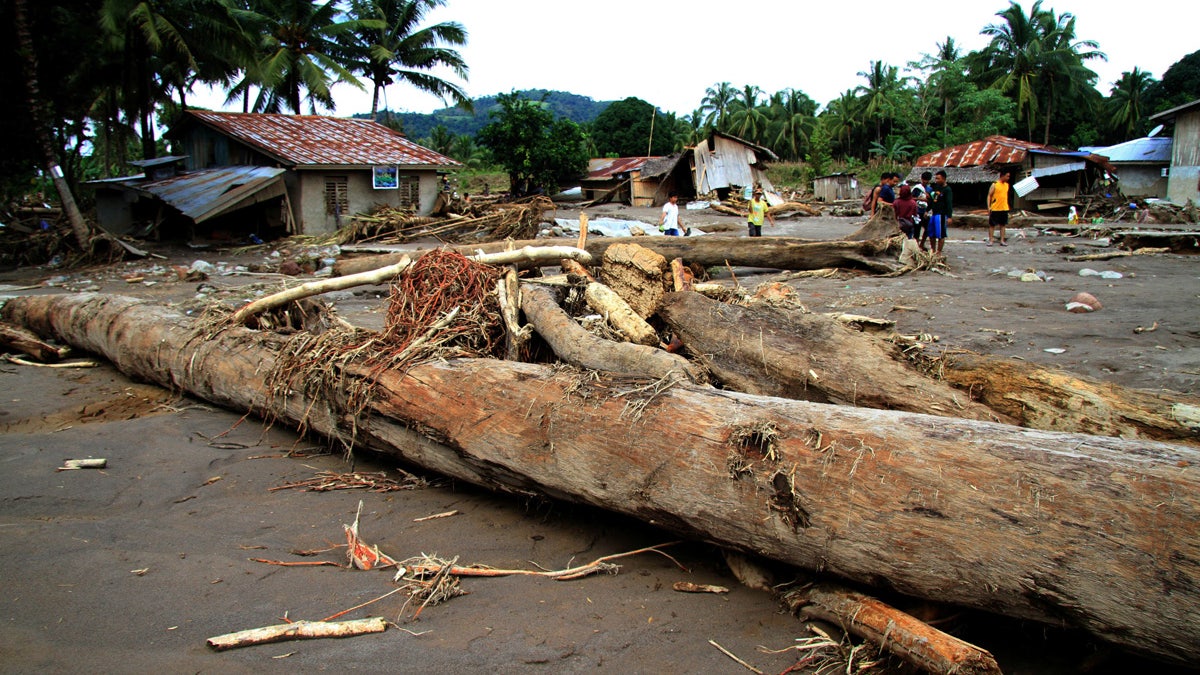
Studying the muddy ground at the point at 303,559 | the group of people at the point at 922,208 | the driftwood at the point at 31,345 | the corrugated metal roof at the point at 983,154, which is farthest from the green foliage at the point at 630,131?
the muddy ground at the point at 303,559

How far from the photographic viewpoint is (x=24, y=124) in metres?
16.5

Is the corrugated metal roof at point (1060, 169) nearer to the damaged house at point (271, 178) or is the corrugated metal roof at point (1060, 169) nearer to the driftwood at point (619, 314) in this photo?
the damaged house at point (271, 178)

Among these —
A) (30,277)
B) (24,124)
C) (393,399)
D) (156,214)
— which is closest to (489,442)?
(393,399)

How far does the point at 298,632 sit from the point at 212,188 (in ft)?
62.1

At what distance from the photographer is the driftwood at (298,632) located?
258 centimetres

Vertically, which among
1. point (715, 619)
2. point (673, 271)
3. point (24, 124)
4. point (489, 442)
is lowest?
point (715, 619)

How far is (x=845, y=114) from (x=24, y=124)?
4556 centimetres

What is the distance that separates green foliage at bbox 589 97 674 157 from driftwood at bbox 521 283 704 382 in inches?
1727

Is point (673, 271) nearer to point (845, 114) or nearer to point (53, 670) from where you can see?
point (53, 670)

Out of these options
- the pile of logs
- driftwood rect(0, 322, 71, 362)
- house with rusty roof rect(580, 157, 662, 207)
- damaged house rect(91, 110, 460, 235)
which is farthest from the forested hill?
driftwood rect(0, 322, 71, 362)

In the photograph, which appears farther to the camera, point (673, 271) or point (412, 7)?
point (412, 7)

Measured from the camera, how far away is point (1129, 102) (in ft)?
141

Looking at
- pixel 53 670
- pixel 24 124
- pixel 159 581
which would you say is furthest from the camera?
pixel 24 124

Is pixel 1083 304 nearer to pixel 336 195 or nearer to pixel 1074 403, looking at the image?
pixel 1074 403
